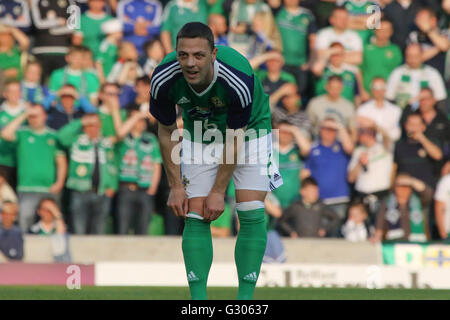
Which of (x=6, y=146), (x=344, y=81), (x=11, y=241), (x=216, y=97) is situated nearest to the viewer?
(x=216, y=97)

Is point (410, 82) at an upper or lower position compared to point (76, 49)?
lower

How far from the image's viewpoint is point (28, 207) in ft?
42.6

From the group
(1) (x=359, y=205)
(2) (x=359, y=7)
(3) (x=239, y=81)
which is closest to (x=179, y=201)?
(3) (x=239, y=81)

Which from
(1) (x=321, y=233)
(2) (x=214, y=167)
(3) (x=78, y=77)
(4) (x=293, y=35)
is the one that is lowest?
(1) (x=321, y=233)

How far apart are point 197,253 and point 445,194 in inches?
286

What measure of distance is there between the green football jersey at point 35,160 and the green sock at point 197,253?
600cm

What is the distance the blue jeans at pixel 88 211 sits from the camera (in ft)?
43.0

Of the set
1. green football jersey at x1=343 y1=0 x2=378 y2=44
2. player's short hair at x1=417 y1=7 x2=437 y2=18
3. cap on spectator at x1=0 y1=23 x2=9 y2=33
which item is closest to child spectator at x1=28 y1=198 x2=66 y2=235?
A: cap on spectator at x1=0 y1=23 x2=9 y2=33

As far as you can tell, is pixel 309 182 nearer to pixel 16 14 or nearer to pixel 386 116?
pixel 386 116

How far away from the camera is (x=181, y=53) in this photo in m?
6.93

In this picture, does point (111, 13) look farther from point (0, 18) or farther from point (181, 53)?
point (181, 53)

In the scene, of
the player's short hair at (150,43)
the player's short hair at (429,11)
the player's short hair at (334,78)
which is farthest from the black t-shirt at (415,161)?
the player's short hair at (150,43)

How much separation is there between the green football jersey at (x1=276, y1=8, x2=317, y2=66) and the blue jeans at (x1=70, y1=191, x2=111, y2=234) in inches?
137
